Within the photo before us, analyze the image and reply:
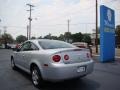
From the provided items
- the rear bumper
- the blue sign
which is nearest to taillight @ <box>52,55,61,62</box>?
the rear bumper

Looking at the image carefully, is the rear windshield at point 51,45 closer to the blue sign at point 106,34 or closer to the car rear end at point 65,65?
the car rear end at point 65,65

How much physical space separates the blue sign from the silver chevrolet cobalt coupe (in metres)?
6.82

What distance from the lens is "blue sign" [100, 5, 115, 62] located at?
12.7m

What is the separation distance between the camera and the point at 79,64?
559 cm

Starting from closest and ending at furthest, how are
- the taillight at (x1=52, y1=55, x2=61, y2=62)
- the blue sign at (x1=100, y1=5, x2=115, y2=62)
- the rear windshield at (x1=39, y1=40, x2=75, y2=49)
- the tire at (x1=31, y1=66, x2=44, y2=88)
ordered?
the taillight at (x1=52, y1=55, x2=61, y2=62)
the tire at (x1=31, y1=66, x2=44, y2=88)
the rear windshield at (x1=39, y1=40, x2=75, y2=49)
the blue sign at (x1=100, y1=5, x2=115, y2=62)

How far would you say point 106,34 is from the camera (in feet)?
43.0

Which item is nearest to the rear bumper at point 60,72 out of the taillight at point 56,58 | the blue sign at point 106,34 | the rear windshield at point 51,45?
the taillight at point 56,58

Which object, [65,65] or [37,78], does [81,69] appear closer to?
[65,65]

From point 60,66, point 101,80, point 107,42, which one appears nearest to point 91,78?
point 101,80

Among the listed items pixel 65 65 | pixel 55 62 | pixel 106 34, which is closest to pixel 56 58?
pixel 55 62

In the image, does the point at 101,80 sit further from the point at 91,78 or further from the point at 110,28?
the point at 110,28

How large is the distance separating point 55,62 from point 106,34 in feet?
28.1

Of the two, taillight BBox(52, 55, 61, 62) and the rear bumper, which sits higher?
taillight BBox(52, 55, 61, 62)

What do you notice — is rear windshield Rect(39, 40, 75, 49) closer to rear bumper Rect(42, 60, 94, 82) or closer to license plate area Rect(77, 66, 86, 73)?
rear bumper Rect(42, 60, 94, 82)
